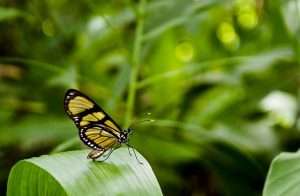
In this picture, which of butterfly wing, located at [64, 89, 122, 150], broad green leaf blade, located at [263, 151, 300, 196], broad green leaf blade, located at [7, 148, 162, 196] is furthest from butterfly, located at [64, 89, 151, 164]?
broad green leaf blade, located at [263, 151, 300, 196]

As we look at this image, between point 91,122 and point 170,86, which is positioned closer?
point 91,122

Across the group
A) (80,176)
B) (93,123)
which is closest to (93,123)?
(93,123)

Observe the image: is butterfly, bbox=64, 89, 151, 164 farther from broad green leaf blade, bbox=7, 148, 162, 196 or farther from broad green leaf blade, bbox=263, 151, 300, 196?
broad green leaf blade, bbox=263, 151, 300, 196

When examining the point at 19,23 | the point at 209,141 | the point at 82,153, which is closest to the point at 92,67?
the point at 19,23

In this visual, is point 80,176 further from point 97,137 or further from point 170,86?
point 170,86

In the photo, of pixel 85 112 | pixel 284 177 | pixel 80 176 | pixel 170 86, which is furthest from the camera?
pixel 170 86

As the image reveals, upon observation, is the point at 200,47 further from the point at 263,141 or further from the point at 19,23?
the point at 19,23

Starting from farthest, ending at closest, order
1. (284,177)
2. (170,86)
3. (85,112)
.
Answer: (170,86) → (85,112) → (284,177)
